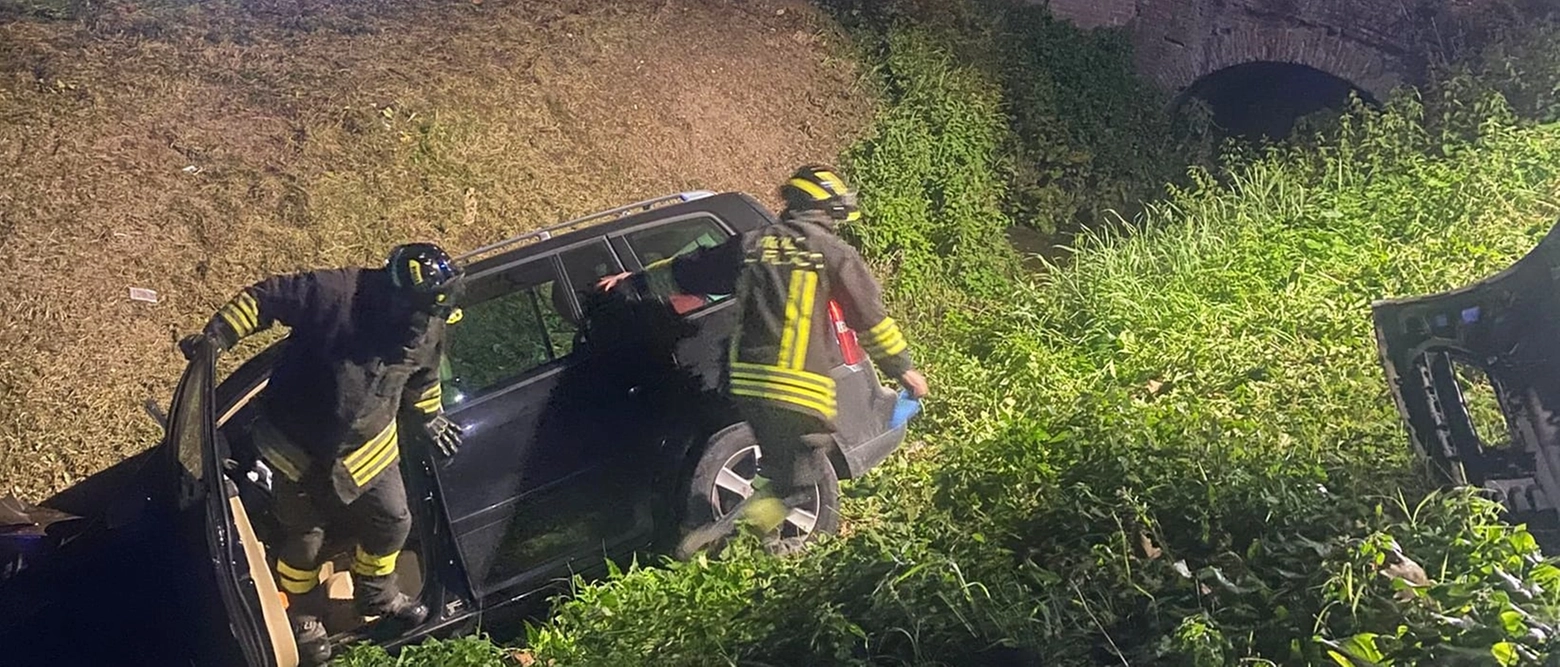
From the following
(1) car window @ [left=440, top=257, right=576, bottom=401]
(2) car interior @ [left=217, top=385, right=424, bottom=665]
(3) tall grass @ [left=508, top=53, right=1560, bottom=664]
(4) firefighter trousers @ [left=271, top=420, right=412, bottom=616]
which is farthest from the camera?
(1) car window @ [left=440, top=257, right=576, bottom=401]

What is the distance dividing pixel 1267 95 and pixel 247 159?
15.8ft

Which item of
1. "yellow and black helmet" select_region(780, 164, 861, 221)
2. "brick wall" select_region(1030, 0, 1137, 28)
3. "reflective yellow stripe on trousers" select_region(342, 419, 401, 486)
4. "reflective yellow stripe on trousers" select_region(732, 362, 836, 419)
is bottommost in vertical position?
"reflective yellow stripe on trousers" select_region(342, 419, 401, 486)

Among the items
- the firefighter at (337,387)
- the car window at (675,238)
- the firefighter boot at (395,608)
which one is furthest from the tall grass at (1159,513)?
the car window at (675,238)

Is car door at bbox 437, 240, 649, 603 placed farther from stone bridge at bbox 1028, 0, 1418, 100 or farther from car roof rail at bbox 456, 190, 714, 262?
stone bridge at bbox 1028, 0, 1418, 100

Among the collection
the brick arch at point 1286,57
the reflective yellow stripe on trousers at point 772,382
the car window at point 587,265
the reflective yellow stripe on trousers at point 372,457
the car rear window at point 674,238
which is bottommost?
the reflective yellow stripe on trousers at point 372,457

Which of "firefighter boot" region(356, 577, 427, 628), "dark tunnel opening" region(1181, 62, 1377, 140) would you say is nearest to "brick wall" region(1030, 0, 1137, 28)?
"dark tunnel opening" region(1181, 62, 1377, 140)

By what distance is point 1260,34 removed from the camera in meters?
5.93

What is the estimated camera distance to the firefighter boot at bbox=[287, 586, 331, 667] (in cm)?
292

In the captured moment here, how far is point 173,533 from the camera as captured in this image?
282 cm

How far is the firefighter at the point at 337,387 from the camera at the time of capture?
9.35 feet

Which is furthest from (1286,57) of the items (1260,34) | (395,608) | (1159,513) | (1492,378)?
(395,608)

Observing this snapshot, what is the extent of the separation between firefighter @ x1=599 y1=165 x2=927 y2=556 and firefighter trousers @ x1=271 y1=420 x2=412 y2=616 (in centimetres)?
72

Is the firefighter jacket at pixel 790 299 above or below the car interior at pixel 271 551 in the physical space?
above

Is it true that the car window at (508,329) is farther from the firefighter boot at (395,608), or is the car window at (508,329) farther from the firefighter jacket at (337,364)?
the firefighter boot at (395,608)
